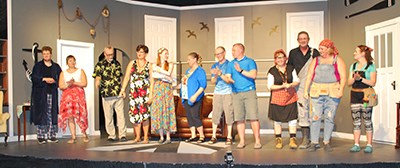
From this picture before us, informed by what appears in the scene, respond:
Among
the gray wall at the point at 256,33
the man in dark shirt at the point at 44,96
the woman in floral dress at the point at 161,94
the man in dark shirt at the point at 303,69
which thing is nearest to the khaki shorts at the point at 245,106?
the man in dark shirt at the point at 303,69

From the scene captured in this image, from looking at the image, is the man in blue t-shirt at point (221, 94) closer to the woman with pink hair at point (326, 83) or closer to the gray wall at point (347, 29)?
the woman with pink hair at point (326, 83)

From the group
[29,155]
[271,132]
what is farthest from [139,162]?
[271,132]

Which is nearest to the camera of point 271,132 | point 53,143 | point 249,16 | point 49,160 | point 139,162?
point 139,162

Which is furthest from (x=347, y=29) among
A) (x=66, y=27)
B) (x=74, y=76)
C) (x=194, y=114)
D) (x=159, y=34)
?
(x=66, y=27)

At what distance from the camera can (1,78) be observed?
26.4ft

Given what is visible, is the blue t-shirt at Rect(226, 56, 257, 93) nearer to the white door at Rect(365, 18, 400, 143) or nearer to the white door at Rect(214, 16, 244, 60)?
the white door at Rect(365, 18, 400, 143)

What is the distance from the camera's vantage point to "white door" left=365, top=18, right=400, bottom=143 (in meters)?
7.03

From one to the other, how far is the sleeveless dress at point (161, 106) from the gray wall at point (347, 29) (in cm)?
329

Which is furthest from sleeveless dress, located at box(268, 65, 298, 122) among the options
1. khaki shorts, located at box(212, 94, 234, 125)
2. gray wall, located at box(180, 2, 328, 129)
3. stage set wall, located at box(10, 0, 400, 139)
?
gray wall, located at box(180, 2, 328, 129)

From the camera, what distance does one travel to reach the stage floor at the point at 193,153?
5.06m

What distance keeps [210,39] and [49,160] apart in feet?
20.2

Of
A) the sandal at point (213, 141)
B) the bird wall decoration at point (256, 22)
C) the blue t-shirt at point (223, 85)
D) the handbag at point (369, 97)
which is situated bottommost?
the sandal at point (213, 141)

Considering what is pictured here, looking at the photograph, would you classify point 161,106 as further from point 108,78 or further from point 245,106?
point 245,106

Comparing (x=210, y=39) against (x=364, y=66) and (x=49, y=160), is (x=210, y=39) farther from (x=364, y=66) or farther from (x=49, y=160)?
(x=49, y=160)
